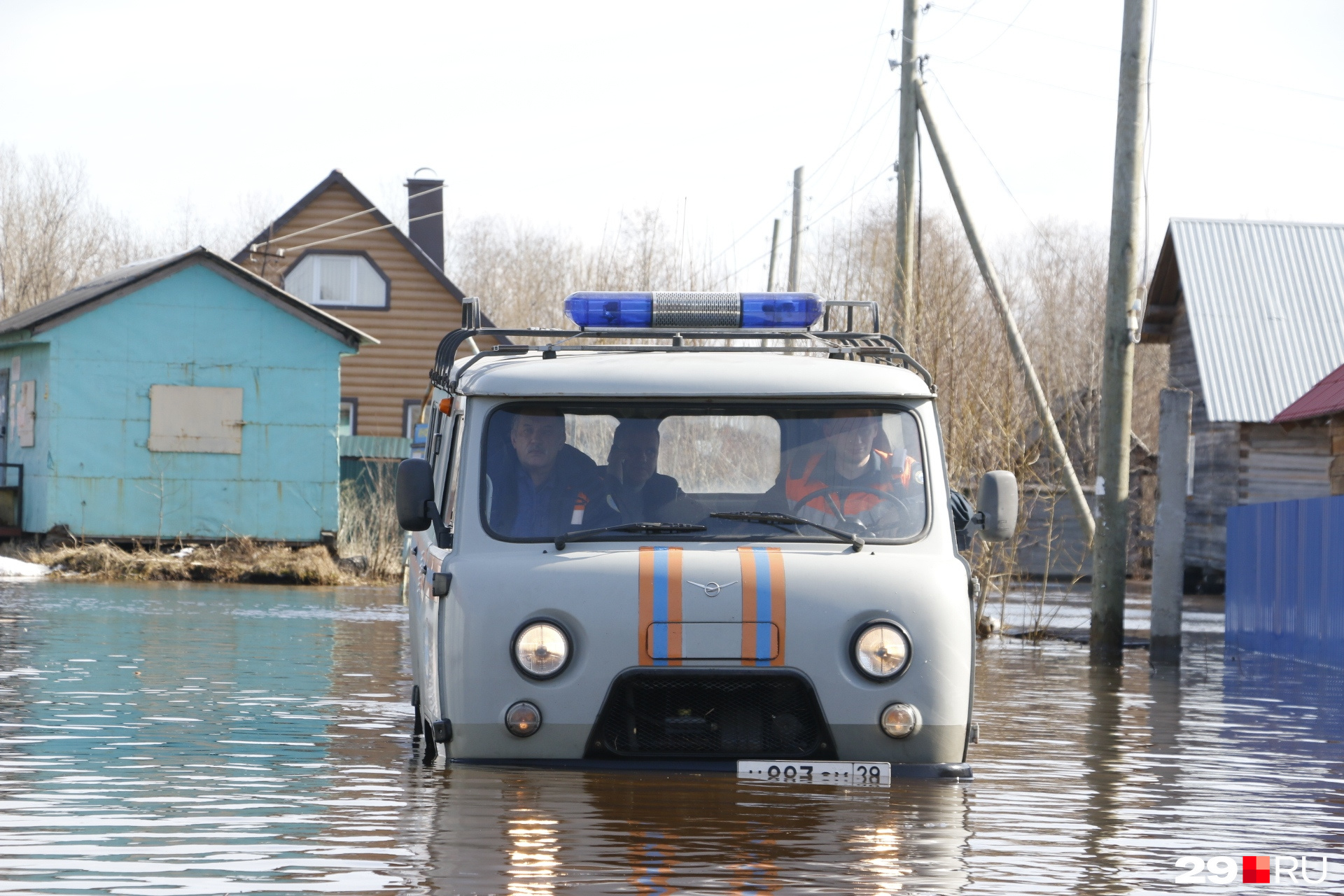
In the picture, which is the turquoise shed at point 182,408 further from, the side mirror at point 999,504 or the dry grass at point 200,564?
the side mirror at point 999,504

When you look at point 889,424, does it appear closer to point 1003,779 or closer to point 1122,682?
point 1003,779

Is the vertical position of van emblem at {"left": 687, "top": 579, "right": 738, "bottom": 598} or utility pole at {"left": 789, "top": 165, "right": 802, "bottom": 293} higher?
utility pole at {"left": 789, "top": 165, "right": 802, "bottom": 293}

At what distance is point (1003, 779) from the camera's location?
921 cm

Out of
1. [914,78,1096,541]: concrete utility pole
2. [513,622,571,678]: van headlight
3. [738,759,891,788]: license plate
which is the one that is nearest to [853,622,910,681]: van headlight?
[738,759,891,788]: license plate

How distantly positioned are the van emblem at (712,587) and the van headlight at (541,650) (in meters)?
0.55

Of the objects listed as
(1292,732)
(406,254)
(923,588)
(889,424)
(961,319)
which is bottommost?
Answer: (1292,732)

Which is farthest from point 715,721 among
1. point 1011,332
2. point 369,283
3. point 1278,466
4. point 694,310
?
point 369,283

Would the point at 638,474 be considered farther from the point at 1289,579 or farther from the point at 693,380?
the point at 1289,579

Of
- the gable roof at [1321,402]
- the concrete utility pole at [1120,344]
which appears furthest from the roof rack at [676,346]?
the gable roof at [1321,402]

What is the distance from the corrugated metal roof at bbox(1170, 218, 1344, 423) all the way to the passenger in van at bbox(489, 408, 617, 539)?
22.8 meters

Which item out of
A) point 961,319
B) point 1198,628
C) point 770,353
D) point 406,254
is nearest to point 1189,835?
point 770,353

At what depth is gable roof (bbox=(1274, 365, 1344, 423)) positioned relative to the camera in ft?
71.8

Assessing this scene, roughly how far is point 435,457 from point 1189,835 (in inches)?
166

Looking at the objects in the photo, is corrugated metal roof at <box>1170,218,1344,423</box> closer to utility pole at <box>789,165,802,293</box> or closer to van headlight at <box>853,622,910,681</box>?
utility pole at <box>789,165,802,293</box>
